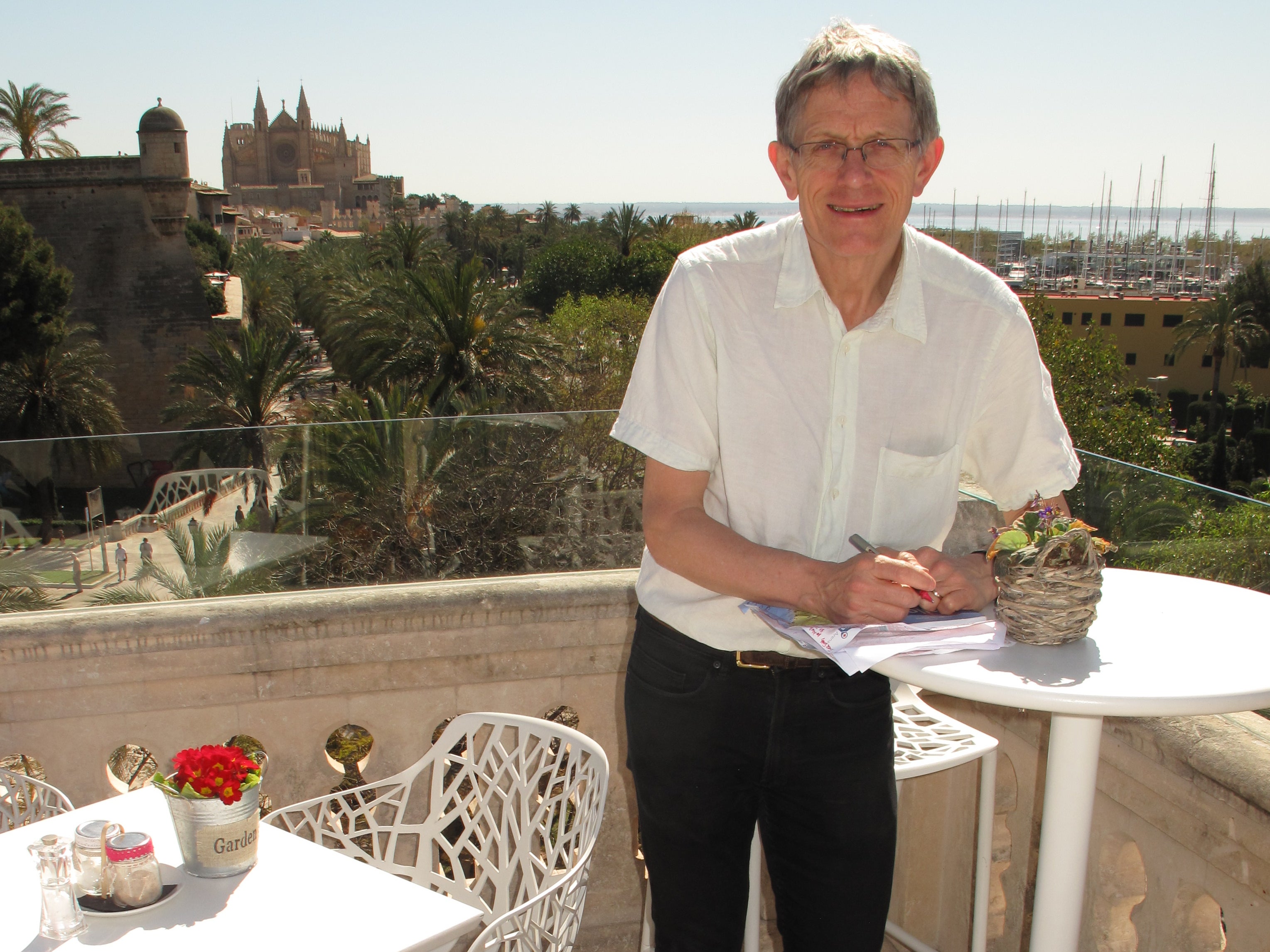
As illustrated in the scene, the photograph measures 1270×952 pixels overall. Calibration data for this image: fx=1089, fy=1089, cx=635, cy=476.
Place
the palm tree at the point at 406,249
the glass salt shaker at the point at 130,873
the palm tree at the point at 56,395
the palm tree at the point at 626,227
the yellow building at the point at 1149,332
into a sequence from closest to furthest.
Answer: the glass salt shaker at the point at 130,873
the palm tree at the point at 56,395
the palm tree at the point at 406,249
the palm tree at the point at 626,227
the yellow building at the point at 1149,332

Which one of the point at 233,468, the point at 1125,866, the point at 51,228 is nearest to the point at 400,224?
the point at 51,228

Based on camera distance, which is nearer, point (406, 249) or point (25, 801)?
point (25, 801)

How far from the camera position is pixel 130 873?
171 centimetres

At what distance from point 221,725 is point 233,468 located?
1428 millimetres

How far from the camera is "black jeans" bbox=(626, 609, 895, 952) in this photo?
1640 mm

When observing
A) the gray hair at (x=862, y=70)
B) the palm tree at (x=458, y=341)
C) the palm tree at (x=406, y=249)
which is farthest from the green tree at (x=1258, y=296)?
the gray hair at (x=862, y=70)

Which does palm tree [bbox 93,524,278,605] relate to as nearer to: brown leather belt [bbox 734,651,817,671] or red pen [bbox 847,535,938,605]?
brown leather belt [bbox 734,651,817,671]

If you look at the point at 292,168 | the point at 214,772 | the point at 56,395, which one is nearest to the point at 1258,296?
the point at 56,395

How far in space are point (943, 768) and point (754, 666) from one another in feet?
2.68

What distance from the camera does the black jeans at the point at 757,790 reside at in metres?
1.64

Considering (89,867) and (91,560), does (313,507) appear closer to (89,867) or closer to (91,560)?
(91,560)

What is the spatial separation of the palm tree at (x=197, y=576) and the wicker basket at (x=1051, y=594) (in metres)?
2.45

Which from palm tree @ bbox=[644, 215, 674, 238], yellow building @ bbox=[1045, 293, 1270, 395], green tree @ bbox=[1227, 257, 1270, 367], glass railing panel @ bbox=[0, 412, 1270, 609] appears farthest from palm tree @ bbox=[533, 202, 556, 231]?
glass railing panel @ bbox=[0, 412, 1270, 609]

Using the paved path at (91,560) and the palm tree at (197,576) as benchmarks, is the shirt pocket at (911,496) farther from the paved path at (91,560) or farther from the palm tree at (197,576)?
the paved path at (91,560)
